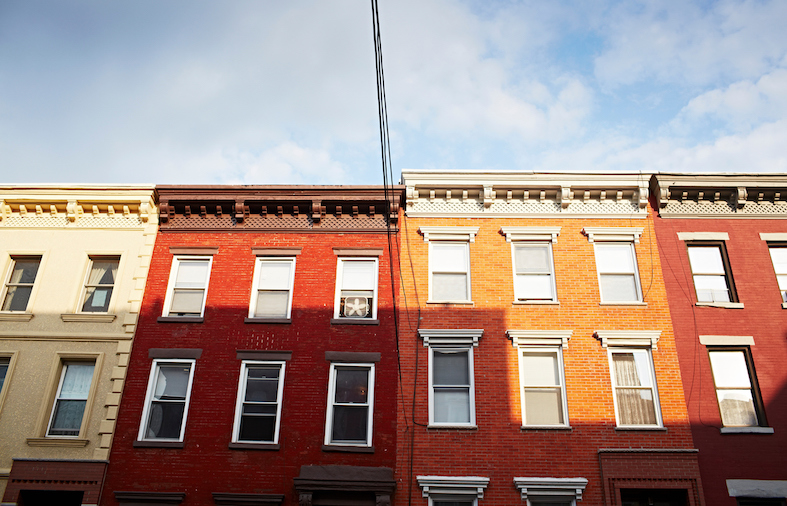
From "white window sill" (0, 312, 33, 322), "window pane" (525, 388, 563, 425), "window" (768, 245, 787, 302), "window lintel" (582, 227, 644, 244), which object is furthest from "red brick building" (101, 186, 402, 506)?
"window" (768, 245, 787, 302)

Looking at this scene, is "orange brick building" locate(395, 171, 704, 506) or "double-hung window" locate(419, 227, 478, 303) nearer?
"orange brick building" locate(395, 171, 704, 506)

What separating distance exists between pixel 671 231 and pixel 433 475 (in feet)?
28.8

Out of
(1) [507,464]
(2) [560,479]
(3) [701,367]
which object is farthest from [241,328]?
(3) [701,367]

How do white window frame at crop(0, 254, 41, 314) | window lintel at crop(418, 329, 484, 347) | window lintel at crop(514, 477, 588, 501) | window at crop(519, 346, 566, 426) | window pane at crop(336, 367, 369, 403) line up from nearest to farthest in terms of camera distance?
window lintel at crop(514, 477, 588, 501), window at crop(519, 346, 566, 426), window pane at crop(336, 367, 369, 403), window lintel at crop(418, 329, 484, 347), white window frame at crop(0, 254, 41, 314)

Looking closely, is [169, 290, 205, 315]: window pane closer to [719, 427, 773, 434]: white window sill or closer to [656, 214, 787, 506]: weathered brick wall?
[656, 214, 787, 506]: weathered brick wall

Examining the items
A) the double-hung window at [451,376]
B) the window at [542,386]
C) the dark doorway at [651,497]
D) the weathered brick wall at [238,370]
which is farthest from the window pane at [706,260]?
the weathered brick wall at [238,370]

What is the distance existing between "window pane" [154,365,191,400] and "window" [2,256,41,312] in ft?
14.0

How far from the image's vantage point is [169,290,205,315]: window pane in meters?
14.9

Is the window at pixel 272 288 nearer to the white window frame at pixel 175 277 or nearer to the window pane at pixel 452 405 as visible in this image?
the white window frame at pixel 175 277

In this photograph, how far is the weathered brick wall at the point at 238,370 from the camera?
42.4 ft

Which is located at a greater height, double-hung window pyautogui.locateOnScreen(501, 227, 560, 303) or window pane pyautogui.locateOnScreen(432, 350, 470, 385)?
double-hung window pyautogui.locateOnScreen(501, 227, 560, 303)

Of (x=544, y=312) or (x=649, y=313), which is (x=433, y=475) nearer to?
(x=544, y=312)

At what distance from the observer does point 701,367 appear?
13.7 meters

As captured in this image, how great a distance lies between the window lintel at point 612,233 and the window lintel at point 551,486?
605 cm
